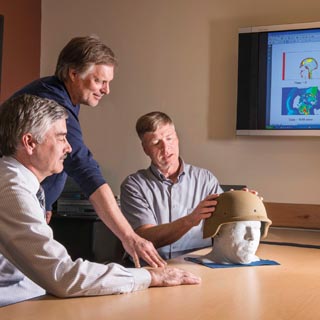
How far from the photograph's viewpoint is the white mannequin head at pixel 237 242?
6.36ft

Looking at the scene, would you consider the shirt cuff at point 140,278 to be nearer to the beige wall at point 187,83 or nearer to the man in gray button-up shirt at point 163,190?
the man in gray button-up shirt at point 163,190

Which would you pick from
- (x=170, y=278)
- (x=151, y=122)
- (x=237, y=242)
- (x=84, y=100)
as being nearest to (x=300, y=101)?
(x=151, y=122)

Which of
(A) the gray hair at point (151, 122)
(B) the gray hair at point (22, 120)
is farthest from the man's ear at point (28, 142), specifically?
(A) the gray hair at point (151, 122)

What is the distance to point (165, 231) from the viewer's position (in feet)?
7.80

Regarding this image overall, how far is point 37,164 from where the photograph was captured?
5.21ft

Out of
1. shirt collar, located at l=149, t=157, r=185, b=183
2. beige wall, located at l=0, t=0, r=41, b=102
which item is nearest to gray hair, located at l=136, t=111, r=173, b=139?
shirt collar, located at l=149, t=157, r=185, b=183

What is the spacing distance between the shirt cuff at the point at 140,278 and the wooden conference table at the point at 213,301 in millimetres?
18

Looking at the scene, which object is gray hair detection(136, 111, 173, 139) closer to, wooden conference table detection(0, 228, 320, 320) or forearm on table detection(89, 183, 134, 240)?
forearm on table detection(89, 183, 134, 240)

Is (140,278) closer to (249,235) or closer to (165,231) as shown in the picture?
(249,235)

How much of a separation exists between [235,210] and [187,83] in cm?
170

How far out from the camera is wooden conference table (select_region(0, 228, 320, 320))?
134cm

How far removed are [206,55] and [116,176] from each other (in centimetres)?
91

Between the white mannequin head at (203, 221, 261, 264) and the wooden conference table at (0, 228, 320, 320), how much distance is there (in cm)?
5

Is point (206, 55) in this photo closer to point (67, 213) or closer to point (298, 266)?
point (67, 213)
